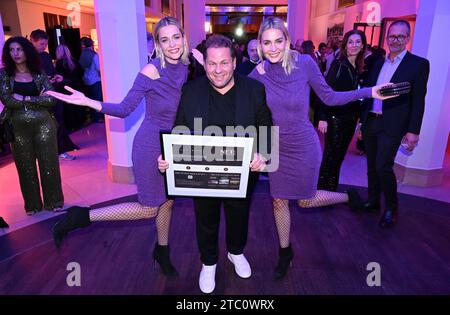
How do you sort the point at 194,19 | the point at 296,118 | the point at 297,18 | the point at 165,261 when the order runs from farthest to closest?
the point at 194,19, the point at 297,18, the point at 165,261, the point at 296,118

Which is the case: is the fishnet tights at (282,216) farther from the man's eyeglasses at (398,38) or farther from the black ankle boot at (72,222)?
the man's eyeglasses at (398,38)

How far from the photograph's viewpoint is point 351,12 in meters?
11.9

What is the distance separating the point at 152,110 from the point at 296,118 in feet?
2.86

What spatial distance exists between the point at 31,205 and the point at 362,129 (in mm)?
3267

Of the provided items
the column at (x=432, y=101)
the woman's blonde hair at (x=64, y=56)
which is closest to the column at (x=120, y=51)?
the column at (x=432, y=101)

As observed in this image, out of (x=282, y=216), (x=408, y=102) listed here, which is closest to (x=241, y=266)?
(x=282, y=216)

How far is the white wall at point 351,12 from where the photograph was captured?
27.2ft

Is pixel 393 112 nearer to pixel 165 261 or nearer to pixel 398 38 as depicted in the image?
pixel 398 38

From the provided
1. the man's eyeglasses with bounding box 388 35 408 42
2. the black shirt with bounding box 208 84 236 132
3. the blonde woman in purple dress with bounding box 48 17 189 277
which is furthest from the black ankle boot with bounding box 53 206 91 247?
the man's eyeglasses with bounding box 388 35 408 42

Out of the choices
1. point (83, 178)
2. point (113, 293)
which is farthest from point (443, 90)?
point (83, 178)

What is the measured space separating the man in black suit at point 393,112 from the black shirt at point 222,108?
167 cm

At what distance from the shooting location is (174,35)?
191 centimetres

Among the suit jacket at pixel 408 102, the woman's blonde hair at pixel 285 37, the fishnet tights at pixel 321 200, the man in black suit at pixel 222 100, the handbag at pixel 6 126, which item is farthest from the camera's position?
the handbag at pixel 6 126

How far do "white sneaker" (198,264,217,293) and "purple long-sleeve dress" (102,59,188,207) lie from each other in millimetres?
643
